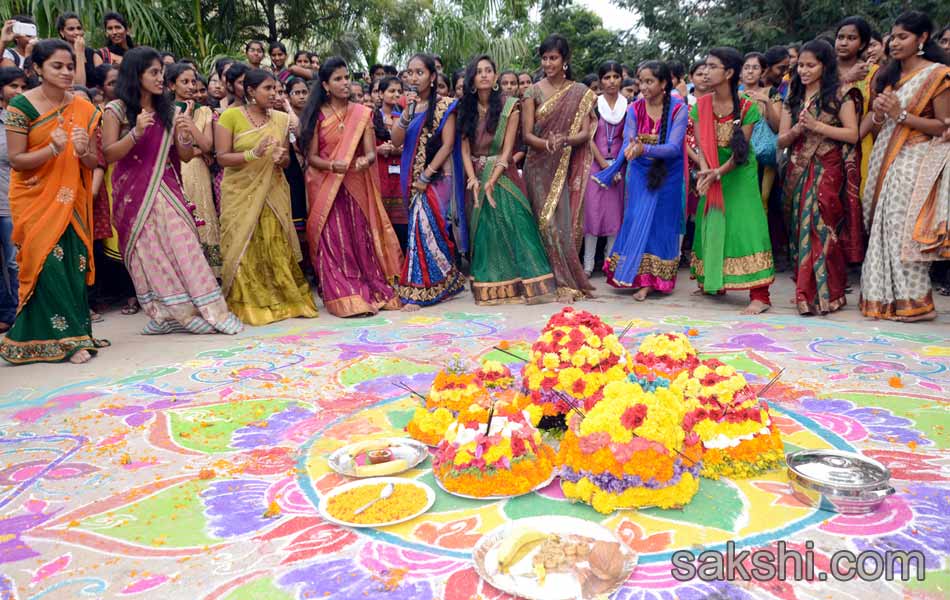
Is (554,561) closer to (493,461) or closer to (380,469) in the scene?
(493,461)

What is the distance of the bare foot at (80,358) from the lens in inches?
203

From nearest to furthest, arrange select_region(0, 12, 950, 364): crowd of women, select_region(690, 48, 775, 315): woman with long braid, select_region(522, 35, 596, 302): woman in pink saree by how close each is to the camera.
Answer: select_region(0, 12, 950, 364): crowd of women, select_region(690, 48, 775, 315): woman with long braid, select_region(522, 35, 596, 302): woman in pink saree

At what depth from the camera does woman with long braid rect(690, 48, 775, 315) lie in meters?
6.07

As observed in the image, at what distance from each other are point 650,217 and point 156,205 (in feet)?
14.3

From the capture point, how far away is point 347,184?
6.59 metres

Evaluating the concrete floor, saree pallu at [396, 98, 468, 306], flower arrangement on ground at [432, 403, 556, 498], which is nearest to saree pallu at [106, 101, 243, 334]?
the concrete floor

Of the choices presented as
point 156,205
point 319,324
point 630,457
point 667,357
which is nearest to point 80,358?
point 156,205

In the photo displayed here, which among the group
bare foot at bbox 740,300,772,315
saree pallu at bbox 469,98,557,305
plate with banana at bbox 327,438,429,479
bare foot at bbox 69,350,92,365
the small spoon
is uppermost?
saree pallu at bbox 469,98,557,305

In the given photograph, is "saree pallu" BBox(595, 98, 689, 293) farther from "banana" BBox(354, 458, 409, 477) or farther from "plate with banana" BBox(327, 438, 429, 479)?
"banana" BBox(354, 458, 409, 477)

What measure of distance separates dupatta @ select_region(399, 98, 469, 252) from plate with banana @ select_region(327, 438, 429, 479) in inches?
155

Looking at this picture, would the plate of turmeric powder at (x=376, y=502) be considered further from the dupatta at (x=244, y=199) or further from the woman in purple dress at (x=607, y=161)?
the woman in purple dress at (x=607, y=161)

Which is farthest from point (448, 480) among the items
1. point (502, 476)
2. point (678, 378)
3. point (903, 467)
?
point (903, 467)

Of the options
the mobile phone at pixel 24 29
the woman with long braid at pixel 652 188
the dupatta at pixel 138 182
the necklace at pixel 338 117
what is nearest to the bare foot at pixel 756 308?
the woman with long braid at pixel 652 188

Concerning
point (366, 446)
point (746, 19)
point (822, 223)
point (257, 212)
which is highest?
point (746, 19)
